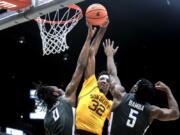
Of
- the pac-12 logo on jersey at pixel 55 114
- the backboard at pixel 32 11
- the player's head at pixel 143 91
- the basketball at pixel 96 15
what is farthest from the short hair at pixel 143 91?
the backboard at pixel 32 11

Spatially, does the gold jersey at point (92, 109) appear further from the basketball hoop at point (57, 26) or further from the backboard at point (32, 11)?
the basketball hoop at point (57, 26)

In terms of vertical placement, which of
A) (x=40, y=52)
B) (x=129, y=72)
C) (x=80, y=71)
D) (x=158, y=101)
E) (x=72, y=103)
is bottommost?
(x=158, y=101)

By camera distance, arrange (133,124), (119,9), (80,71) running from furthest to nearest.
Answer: (119,9)
(80,71)
(133,124)

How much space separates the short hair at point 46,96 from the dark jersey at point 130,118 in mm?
681

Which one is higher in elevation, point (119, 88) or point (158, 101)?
point (119, 88)

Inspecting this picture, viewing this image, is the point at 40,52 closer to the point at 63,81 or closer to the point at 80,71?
the point at 63,81

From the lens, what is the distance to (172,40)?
10.6 meters

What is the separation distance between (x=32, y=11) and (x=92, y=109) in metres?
1.45

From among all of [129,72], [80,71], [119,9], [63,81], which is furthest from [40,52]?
[80,71]

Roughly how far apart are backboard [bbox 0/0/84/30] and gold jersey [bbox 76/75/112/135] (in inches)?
36.8

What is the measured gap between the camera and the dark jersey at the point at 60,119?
342 cm

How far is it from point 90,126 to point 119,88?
458 mm

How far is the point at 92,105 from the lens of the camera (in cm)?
356

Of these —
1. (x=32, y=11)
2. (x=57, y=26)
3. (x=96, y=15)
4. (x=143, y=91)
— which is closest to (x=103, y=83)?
(x=143, y=91)
